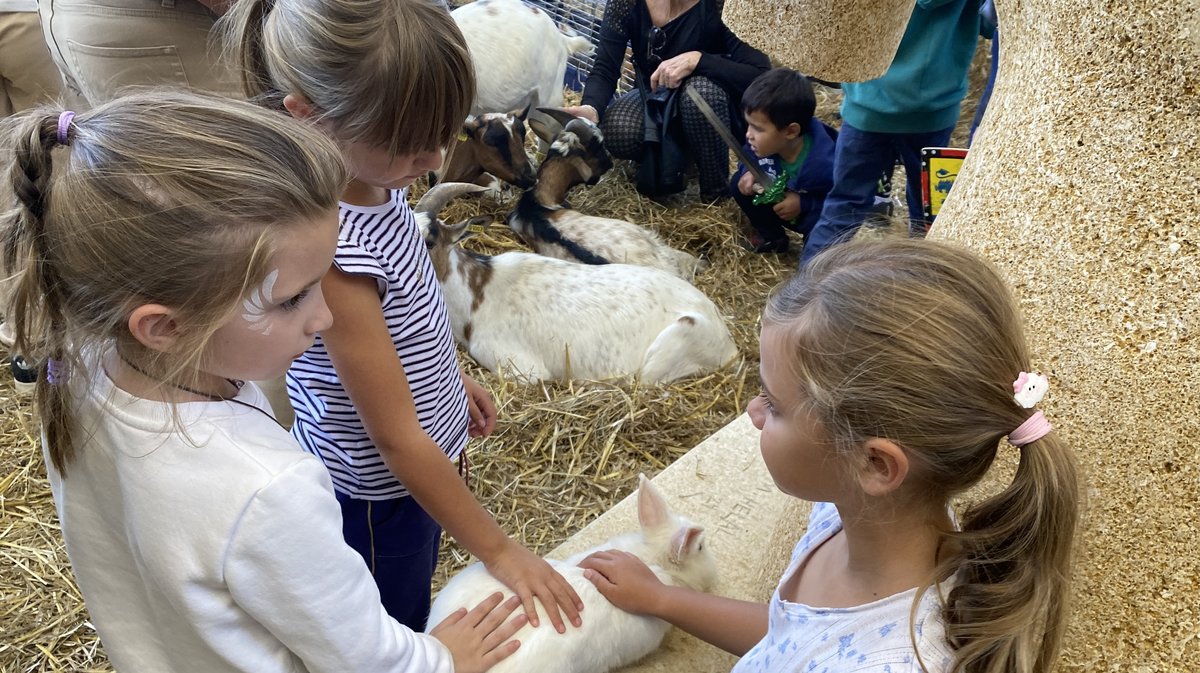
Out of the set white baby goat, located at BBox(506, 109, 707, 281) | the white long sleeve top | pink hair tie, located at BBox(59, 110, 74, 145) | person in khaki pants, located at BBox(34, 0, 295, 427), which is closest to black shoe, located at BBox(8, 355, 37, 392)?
person in khaki pants, located at BBox(34, 0, 295, 427)

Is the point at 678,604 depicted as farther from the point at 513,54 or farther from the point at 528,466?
the point at 513,54

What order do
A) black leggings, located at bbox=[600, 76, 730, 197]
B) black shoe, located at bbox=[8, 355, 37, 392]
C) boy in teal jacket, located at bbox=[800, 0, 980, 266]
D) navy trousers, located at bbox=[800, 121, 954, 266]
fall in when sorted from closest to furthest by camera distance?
black shoe, located at bbox=[8, 355, 37, 392]
boy in teal jacket, located at bbox=[800, 0, 980, 266]
navy trousers, located at bbox=[800, 121, 954, 266]
black leggings, located at bbox=[600, 76, 730, 197]

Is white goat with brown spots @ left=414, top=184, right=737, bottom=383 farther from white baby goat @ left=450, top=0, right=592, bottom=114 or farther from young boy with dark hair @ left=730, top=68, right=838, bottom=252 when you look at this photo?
white baby goat @ left=450, top=0, right=592, bottom=114

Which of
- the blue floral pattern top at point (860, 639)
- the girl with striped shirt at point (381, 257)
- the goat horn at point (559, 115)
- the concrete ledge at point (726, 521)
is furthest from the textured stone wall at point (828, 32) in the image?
the goat horn at point (559, 115)

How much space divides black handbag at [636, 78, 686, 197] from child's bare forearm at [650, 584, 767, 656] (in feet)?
11.6

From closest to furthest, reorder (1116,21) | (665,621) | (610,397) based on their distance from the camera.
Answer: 1. (1116,21)
2. (665,621)
3. (610,397)

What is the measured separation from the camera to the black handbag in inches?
193

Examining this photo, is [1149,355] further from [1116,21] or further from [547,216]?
[547,216]

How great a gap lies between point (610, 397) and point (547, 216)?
4.70 feet

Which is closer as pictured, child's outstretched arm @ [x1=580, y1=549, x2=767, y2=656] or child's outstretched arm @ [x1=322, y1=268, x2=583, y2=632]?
child's outstretched arm @ [x1=322, y1=268, x2=583, y2=632]

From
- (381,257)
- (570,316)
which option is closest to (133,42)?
(381,257)

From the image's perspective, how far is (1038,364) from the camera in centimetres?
135

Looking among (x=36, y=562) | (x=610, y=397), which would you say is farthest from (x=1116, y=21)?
(x=36, y=562)

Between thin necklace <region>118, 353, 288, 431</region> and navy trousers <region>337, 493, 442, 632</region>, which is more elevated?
thin necklace <region>118, 353, 288, 431</region>
